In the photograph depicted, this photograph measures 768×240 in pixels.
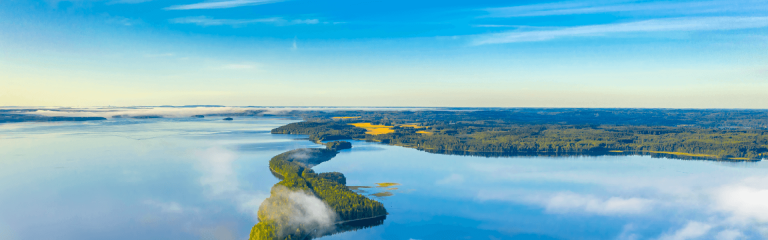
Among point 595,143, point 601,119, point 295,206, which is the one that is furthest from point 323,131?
point 601,119

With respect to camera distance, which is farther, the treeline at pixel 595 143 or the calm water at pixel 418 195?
the treeline at pixel 595 143

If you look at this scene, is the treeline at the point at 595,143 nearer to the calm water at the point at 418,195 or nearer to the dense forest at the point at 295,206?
the calm water at the point at 418,195

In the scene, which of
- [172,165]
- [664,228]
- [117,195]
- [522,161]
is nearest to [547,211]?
[664,228]

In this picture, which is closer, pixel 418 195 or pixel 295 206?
pixel 295 206

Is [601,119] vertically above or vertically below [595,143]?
above

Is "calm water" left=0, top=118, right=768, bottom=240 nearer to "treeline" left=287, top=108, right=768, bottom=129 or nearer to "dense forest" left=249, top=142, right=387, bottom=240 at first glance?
"dense forest" left=249, top=142, right=387, bottom=240

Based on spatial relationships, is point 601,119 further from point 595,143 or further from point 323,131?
point 323,131

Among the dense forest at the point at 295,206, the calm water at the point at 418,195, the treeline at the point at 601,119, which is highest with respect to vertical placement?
the treeline at the point at 601,119

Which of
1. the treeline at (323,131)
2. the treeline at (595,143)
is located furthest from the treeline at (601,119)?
the treeline at (595,143)

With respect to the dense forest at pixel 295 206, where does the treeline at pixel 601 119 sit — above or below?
above
